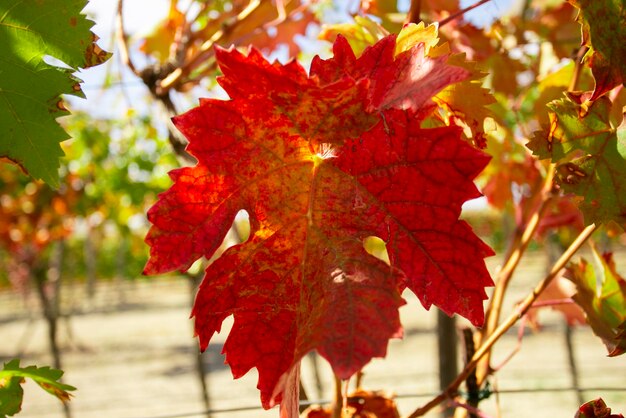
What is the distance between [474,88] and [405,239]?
163mm

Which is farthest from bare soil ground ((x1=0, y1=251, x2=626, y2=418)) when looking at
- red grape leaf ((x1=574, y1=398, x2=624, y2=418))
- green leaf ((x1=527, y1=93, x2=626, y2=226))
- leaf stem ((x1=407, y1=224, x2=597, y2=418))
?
green leaf ((x1=527, y1=93, x2=626, y2=226))

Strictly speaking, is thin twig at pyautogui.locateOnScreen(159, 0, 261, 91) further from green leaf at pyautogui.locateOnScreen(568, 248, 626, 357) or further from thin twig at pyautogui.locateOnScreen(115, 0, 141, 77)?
green leaf at pyautogui.locateOnScreen(568, 248, 626, 357)

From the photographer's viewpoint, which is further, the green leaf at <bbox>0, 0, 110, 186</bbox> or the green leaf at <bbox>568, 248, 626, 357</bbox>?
the green leaf at <bbox>568, 248, 626, 357</bbox>

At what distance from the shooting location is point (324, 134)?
493 millimetres

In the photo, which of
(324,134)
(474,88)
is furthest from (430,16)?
(324,134)

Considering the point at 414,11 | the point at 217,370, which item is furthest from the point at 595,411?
the point at 217,370

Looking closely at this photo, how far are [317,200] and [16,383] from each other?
40 cm

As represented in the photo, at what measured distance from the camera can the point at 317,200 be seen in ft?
1.72

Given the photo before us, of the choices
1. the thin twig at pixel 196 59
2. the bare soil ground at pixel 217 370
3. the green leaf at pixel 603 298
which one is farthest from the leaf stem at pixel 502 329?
the bare soil ground at pixel 217 370

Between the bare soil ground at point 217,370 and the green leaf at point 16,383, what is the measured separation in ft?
9.63

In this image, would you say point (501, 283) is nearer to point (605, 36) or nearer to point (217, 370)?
point (605, 36)

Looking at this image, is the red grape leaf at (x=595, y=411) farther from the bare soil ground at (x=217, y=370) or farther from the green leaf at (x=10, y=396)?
the bare soil ground at (x=217, y=370)

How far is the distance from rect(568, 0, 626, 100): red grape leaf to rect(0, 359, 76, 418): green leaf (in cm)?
60

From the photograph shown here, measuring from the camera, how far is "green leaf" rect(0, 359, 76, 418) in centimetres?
67
